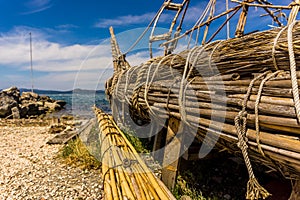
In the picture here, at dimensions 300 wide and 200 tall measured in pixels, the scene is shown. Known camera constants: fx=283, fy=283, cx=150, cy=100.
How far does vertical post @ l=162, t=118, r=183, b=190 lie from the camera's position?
112 inches

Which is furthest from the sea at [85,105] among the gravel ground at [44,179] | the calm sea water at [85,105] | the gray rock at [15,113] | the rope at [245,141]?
the rope at [245,141]

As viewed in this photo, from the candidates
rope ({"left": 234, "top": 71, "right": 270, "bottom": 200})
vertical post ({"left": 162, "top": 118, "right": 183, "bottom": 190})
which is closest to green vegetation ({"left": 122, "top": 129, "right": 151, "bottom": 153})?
vertical post ({"left": 162, "top": 118, "right": 183, "bottom": 190})

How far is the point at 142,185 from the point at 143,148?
11.3 feet

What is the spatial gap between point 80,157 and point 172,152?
2539 mm

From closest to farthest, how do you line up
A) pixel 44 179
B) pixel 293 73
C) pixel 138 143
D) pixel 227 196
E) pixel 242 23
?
1. pixel 293 73
2. pixel 242 23
3. pixel 227 196
4. pixel 44 179
5. pixel 138 143

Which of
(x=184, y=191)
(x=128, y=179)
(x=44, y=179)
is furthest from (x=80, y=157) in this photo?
(x=128, y=179)

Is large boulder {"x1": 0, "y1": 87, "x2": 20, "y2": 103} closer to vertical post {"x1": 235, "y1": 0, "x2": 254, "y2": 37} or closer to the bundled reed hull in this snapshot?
vertical post {"x1": 235, "y1": 0, "x2": 254, "y2": 37}

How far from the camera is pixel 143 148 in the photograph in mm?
5289

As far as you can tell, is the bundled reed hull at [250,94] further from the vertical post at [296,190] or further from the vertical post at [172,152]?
the vertical post at [172,152]

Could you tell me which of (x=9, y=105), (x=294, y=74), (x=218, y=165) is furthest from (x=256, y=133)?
(x=9, y=105)

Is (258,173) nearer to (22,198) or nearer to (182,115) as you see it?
(182,115)

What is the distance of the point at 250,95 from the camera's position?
1.47 metres

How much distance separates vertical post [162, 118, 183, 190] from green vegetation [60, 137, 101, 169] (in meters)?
1.86

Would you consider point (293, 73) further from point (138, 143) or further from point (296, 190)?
point (138, 143)
